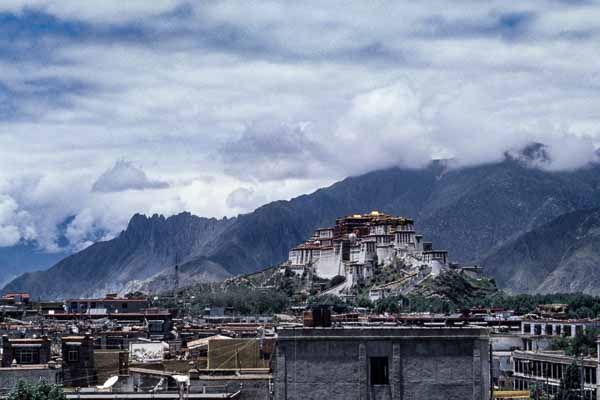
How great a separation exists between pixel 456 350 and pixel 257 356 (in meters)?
25.6

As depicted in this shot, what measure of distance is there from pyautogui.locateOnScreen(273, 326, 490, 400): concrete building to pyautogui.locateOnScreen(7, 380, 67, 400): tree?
35.8 feet

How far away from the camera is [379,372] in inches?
2094

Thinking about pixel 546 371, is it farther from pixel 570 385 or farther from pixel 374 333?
pixel 374 333

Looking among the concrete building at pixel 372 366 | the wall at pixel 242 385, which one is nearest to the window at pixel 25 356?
the wall at pixel 242 385

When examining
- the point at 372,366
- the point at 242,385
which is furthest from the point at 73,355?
the point at 372,366

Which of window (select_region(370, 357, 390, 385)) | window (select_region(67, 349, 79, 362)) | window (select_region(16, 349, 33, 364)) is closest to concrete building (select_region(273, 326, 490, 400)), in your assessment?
window (select_region(370, 357, 390, 385))

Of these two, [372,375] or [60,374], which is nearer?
[372,375]

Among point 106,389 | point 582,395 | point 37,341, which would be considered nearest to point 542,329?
point 582,395

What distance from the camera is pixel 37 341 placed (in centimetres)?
8369

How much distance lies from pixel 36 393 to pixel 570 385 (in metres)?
71.0

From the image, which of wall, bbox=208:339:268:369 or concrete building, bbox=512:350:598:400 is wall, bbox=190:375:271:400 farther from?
concrete building, bbox=512:350:598:400

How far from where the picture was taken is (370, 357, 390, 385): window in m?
53.1

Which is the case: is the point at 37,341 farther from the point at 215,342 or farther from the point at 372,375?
the point at 372,375

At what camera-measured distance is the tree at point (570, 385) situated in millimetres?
116125
